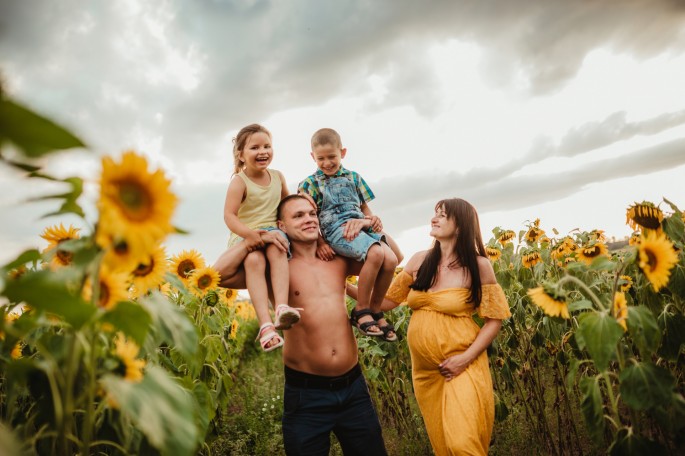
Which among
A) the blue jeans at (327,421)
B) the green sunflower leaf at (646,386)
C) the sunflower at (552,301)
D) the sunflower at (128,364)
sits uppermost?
the sunflower at (128,364)

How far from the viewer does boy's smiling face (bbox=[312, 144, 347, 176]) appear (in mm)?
3819

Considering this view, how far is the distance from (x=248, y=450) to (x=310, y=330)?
3.07 metres

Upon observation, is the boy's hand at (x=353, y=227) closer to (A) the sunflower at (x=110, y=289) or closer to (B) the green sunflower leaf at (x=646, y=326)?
(B) the green sunflower leaf at (x=646, y=326)

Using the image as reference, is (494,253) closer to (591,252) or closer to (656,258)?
(591,252)

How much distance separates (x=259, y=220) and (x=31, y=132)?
2.86 m

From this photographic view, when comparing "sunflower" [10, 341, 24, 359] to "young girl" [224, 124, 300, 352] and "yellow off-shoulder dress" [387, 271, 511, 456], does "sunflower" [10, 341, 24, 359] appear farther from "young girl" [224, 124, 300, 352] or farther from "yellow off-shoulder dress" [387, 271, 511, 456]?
"yellow off-shoulder dress" [387, 271, 511, 456]


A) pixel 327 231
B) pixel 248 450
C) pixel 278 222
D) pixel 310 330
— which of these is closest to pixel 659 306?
pixel 310 330

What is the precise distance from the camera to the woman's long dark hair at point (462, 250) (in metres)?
3.27

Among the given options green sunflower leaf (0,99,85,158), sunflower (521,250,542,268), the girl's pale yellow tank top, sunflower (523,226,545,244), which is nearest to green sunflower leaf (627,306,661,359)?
green sunflower leaf (0,99,85,158)

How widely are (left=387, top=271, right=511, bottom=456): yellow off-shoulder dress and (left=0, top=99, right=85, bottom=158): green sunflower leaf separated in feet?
9.43

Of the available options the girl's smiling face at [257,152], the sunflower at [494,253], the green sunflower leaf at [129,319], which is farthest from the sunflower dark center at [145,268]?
the sunflower at [494,253]

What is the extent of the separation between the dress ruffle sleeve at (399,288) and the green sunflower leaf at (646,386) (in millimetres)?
2057

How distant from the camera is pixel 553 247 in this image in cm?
396

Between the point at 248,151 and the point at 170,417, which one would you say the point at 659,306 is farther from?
the point at 248,151
